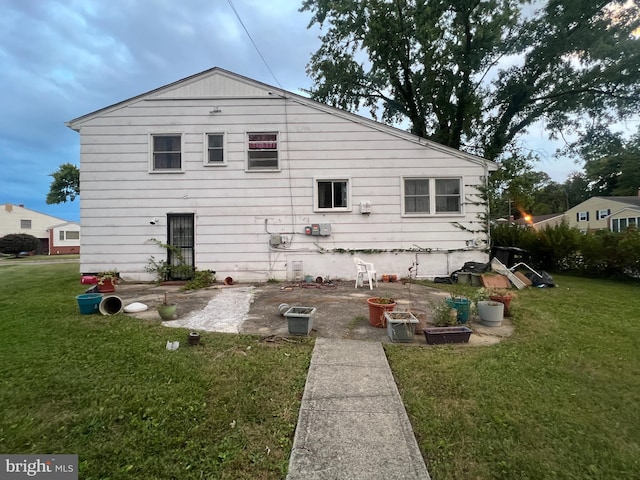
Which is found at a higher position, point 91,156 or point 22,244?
point 91,156

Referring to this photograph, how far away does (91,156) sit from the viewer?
9.12 m

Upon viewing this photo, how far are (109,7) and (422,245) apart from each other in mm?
11616

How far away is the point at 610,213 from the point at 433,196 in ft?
104

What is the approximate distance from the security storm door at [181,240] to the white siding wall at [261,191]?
21cm

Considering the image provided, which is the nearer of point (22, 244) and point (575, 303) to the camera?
point (575, 303)

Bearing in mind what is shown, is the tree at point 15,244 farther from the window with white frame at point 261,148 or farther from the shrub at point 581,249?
the shrub at point 581,249

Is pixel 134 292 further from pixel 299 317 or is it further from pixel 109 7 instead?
pixel 109 7

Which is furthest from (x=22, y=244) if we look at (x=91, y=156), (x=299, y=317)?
(x=299, y=317)

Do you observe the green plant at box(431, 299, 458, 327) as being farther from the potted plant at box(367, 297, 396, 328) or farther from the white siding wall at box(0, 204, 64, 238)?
the white siding wall at box(0, 204, 64, 238)

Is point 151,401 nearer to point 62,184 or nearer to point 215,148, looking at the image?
point 215,148

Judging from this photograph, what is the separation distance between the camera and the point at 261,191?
9.24 m

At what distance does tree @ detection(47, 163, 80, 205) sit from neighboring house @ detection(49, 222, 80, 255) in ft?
11.1

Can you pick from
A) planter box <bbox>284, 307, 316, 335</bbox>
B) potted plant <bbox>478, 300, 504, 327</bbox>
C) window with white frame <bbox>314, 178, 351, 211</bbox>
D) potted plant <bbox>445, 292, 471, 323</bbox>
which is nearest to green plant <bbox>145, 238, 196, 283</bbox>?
window with white frame <bbox>314, 178, 351, 211</bbox>

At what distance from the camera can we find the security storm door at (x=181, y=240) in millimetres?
9227
